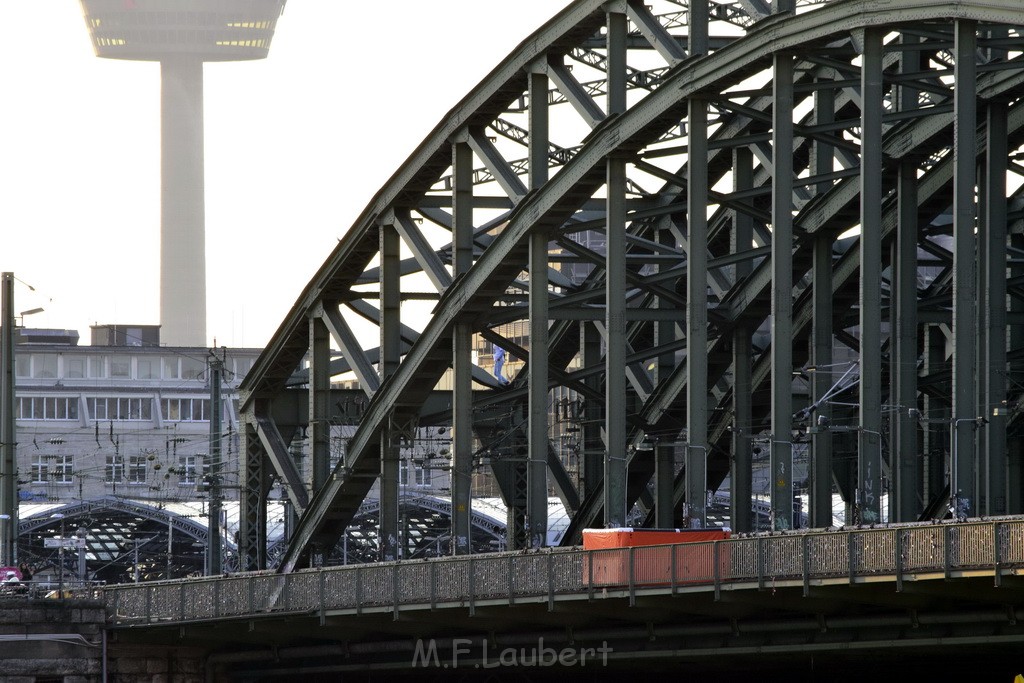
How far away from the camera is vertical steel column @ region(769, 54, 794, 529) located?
5009 centimetres

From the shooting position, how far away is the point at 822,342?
59781 millimetres

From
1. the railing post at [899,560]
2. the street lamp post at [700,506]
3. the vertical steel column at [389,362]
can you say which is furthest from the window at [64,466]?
the railing post at [899,560]

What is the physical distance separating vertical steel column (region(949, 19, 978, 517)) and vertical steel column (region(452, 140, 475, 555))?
2090cm

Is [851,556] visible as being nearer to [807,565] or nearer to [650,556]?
[807,565]

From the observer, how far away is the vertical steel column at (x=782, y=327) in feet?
164

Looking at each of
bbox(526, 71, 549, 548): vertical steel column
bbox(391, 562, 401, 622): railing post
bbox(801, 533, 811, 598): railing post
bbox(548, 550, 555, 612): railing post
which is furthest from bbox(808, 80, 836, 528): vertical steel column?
bbox(801, 533, 811, 598): railing post

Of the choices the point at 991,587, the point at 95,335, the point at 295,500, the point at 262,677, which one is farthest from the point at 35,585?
the point at 95,335

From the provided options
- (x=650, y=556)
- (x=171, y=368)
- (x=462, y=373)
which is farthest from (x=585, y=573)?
(x=171, y=368)

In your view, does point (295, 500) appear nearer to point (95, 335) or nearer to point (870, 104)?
point (870, 104)

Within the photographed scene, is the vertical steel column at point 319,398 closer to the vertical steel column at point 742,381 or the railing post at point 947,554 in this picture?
the vertical steel column at point 742,381

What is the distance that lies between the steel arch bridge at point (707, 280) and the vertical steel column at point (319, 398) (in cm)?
10

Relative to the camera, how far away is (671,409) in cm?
7106

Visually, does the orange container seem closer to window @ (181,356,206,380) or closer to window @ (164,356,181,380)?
window @ (164,356,181,380)

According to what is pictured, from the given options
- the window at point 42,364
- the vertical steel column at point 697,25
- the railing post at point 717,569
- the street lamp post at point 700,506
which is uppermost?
the vertical steel column at point 697,25
